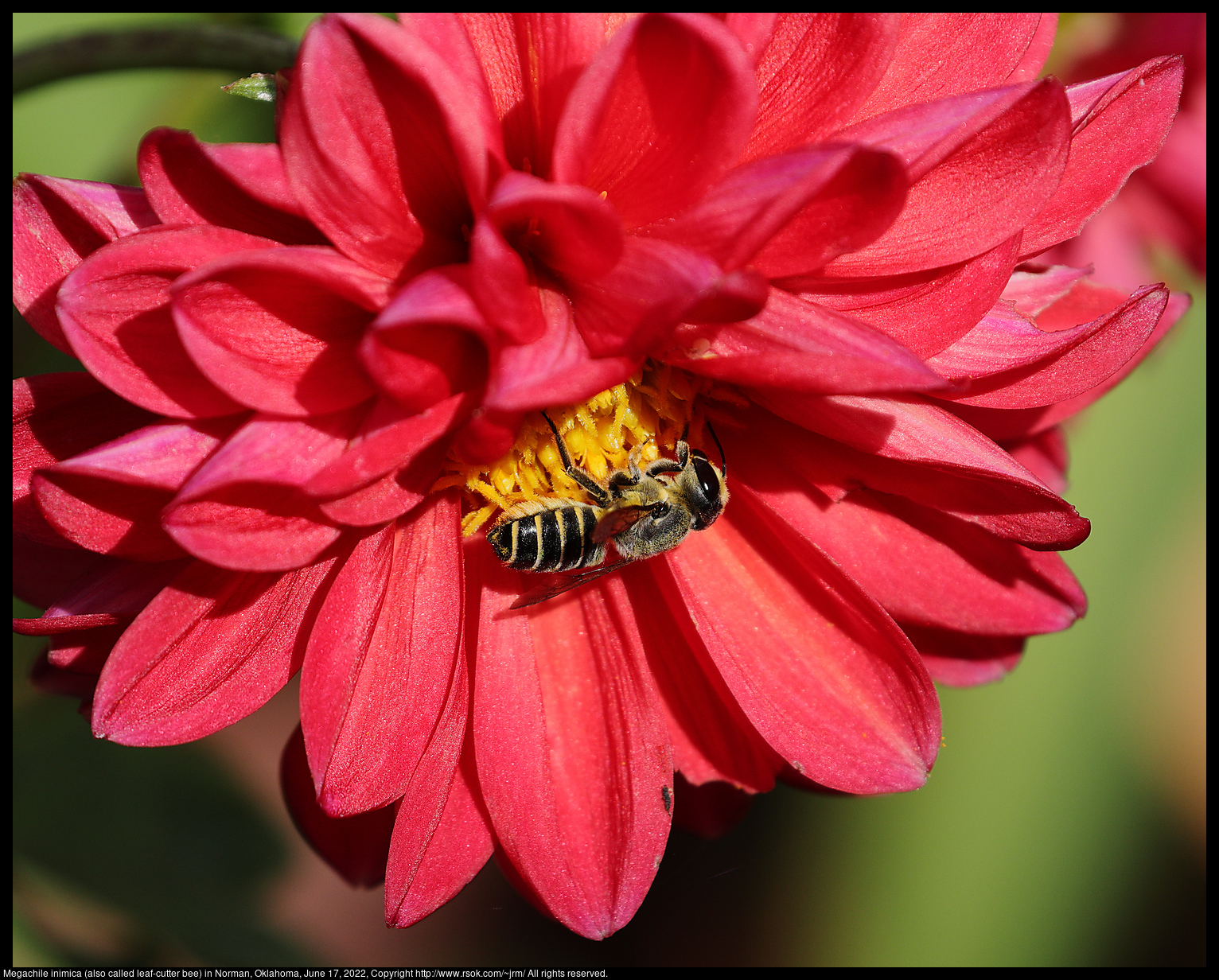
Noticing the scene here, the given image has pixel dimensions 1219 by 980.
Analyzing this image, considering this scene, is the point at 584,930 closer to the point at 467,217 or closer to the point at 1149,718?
the point at 467,217

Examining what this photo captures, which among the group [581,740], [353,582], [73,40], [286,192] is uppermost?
[286,192]

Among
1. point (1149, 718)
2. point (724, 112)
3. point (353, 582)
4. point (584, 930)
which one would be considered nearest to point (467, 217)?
point (724, 112)

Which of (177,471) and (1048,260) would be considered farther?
(1048,260)

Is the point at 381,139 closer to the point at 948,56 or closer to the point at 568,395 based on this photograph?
the point at 568,395

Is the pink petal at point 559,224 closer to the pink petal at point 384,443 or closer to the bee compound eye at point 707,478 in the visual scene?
the pink petal at point 384,443

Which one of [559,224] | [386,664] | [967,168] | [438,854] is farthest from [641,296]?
[438,854]

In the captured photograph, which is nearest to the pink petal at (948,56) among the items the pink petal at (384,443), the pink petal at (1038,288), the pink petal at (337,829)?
the pink petal at (1038,288)
